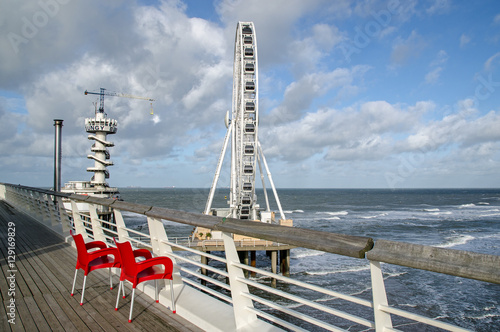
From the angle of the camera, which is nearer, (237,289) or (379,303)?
(379,303)

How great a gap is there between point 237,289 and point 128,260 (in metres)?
1.19

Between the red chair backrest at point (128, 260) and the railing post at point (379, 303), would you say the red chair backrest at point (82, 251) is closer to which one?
the red chair backrest at point (128, 260)

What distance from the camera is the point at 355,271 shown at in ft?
66.0

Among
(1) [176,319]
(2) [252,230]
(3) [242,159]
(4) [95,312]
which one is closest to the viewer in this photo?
(2) [252,230]

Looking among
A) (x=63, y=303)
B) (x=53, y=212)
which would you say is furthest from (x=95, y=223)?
(x=53, y=212)

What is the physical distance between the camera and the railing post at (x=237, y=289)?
2.79 meters

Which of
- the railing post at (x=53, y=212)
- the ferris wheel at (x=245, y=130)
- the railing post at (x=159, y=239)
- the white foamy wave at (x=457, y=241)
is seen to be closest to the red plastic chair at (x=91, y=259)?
the railing post at (x=159, y=239)

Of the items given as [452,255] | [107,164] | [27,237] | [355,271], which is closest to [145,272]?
[452,255]

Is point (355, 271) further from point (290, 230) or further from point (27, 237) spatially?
point (290, 230)

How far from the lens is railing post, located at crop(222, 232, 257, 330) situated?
2791 mm

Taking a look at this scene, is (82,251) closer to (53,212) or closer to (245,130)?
(53,212)

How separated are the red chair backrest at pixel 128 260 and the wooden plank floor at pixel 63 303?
45cm

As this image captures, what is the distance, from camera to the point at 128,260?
337cm

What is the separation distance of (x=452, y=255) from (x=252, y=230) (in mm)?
1283
